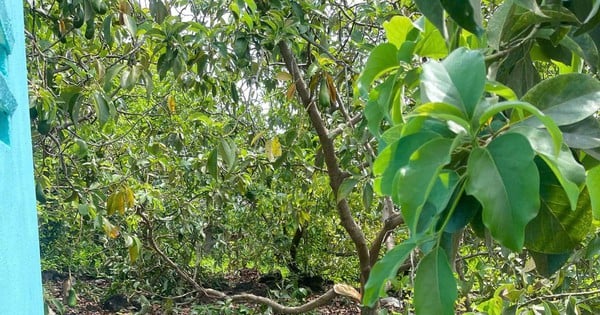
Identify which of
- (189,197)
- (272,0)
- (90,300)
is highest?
(272,0)

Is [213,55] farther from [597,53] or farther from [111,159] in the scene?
[597,53]

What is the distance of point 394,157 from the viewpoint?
1.37 feet

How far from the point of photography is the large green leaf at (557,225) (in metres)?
0.44

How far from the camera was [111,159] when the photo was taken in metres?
3.19

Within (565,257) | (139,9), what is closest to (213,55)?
(139,9)

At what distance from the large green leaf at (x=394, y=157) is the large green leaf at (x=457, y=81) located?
0.03 meters

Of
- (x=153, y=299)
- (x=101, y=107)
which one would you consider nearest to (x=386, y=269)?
(x=101, y=107)

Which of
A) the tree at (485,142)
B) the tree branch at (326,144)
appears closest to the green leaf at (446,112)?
the tree at (485,142)

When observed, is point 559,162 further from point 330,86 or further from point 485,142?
point 330,86

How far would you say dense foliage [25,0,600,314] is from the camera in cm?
39

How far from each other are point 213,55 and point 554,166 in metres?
1.89

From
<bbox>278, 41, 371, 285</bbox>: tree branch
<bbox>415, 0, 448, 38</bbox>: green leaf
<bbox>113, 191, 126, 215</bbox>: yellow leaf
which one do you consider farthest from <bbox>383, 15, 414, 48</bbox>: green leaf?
<bbox>113, 191, 126, 215</bbox>: yellow leaf

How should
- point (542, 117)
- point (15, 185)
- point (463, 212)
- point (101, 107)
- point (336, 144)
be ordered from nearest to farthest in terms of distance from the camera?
point (542, 117) → point (463, 212) → point (15, 185) → point (101, 107) → point (336, 144)

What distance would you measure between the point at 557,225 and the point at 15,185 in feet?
2.07
